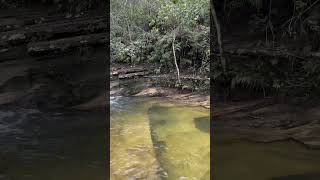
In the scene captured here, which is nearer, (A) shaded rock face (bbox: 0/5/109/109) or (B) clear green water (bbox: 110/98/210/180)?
(B) clear green water (bbox: 110/98/210/180)

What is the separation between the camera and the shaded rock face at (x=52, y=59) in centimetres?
924

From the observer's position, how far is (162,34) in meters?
12.4

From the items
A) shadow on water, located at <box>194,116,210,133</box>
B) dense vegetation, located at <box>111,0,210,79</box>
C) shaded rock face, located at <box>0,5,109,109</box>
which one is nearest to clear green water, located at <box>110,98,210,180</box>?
shadow on water, located at <box>194,116,210,133</box>

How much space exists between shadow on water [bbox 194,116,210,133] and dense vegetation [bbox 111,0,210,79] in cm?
279

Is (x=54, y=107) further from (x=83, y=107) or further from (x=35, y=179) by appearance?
(x=35, y=179)

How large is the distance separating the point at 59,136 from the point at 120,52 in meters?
5.59

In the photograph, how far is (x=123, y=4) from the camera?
13859mm

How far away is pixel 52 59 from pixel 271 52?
213 inches

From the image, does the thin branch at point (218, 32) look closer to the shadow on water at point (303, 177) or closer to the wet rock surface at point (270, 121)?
the wet rock surface at point (270, 121)

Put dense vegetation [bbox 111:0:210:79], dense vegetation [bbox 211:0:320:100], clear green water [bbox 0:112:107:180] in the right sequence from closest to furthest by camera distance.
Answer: clear green water [bbox 0:112:107:180], dense vegetation [bbox 211:0:320:100], dense vegetation [bbox 111:0:210:79]

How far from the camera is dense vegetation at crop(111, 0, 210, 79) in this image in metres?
11.2

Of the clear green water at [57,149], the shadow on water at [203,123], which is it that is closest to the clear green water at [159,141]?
the shadow on water at [203,123]

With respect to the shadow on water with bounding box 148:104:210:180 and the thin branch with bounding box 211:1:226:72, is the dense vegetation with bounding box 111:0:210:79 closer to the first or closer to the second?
the thin branch with bounding box 211:1:226:72

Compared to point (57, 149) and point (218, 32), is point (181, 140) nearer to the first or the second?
point (57, 149)
